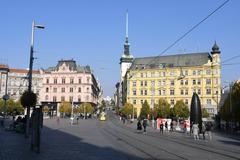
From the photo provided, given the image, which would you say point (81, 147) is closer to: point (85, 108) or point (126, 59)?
point (85, 108)

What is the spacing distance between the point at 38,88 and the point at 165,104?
56.7 meters

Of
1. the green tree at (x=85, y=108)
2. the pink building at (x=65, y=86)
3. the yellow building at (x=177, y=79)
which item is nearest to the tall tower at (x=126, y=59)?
the pink building at (x=65, y=86)

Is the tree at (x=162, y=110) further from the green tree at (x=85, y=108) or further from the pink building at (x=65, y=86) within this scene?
the pink building at (x=65, y=86)

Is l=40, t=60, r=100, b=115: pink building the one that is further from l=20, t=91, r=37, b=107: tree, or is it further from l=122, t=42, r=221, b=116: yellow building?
l=20, t=91, r=37, b=107: tree

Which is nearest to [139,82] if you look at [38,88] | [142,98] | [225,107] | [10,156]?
[142,98]

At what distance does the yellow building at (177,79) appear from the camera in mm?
121562

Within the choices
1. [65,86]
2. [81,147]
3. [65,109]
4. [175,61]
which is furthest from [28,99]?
[65,86]

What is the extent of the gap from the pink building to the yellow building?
691 inches

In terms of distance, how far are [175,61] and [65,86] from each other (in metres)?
43.2

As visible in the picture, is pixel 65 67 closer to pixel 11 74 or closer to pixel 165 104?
pixel 11 74

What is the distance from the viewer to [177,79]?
11688cm

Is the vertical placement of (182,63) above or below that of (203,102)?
above

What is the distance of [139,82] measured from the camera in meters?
135

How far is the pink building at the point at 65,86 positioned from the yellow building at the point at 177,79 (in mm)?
17561
